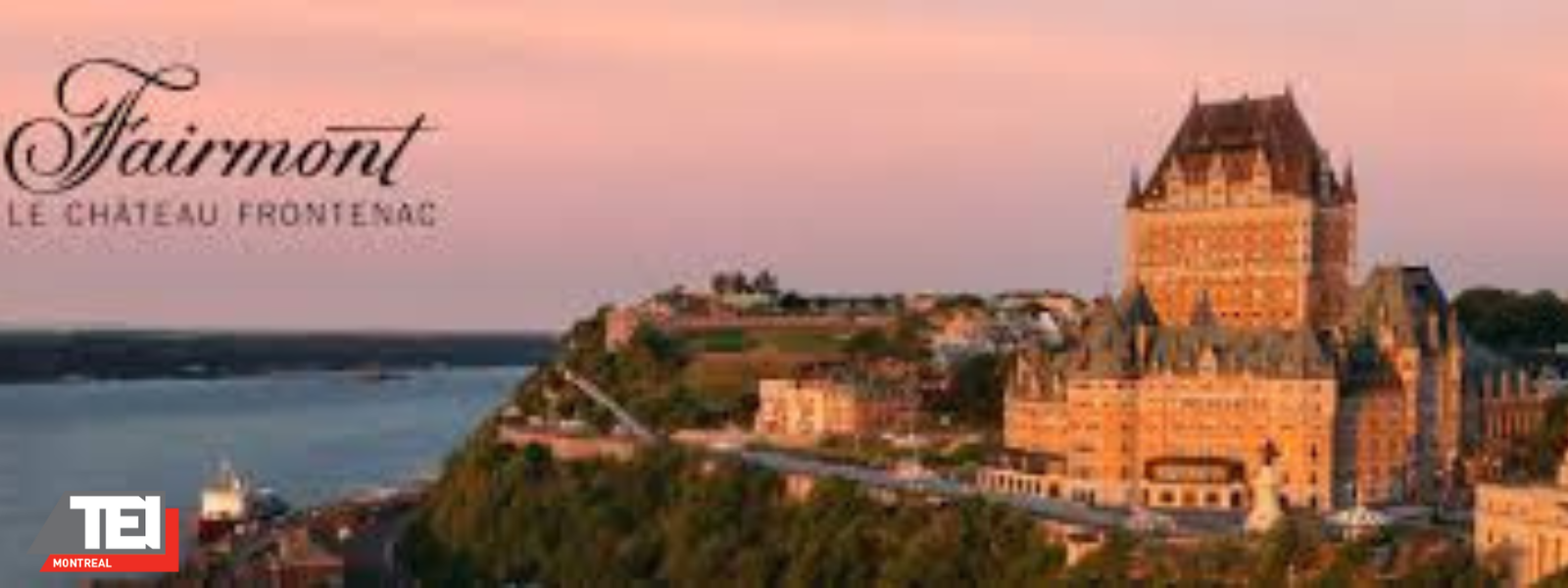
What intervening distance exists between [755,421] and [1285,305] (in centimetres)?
1657

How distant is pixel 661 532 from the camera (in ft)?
171

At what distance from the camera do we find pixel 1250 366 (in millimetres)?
50312

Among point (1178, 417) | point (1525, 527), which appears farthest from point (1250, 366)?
point (1525, 527)

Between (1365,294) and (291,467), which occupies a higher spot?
(1365,294)

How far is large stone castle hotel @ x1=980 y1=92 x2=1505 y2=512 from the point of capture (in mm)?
49938

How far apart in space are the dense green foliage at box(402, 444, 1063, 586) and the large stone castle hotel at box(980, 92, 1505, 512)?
534 centimetres

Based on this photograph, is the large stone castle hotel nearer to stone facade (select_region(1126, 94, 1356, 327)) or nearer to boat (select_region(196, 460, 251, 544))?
stone facade (select_region(1126, 94, 1356, 327))

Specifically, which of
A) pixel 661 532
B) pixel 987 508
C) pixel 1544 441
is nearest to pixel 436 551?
pixel 661 532

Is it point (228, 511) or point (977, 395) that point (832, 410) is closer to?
point (977, 395)

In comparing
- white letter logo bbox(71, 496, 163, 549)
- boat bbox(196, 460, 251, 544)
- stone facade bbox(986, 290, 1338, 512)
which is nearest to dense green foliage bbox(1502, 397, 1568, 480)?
stone facade bbox(986, 290, 1338, 512)

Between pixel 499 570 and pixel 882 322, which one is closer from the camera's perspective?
pixel 499 570

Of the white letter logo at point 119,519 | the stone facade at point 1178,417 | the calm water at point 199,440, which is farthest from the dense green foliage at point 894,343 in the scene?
the white letter logo at point 119,519

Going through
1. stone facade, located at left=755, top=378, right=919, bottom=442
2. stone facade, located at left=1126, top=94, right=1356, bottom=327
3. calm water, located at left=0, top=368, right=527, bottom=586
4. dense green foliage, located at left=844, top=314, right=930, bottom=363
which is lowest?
calm water, located at left=0, top=368, right=527, bottom=586

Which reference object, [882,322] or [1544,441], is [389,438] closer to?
[882,322]
